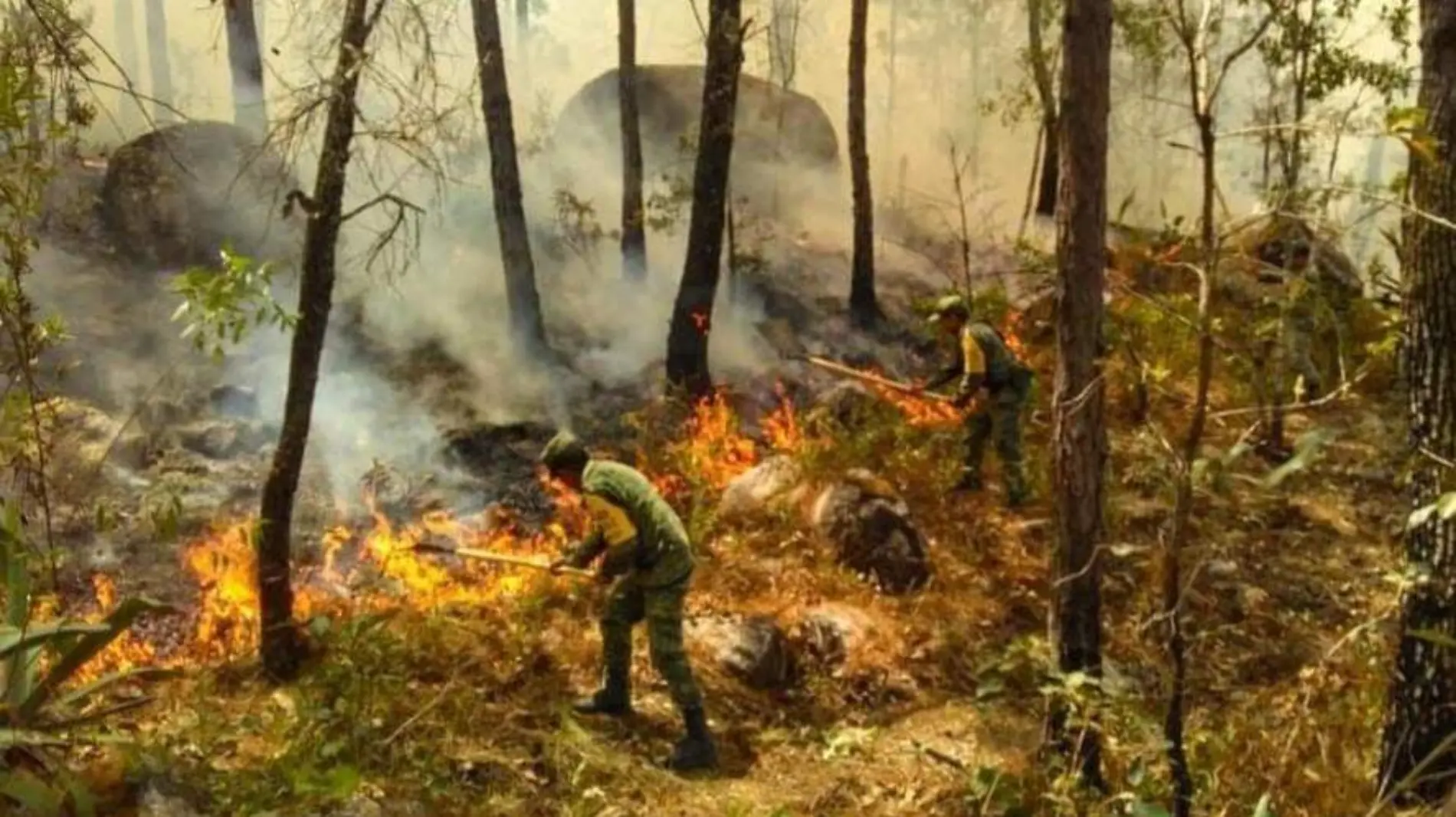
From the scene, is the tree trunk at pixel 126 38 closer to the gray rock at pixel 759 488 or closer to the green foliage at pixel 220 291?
the gray rock at pixel 759 488

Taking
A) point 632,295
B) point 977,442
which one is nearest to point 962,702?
point 977,442

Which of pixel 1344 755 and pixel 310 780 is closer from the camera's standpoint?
pixel 310 780

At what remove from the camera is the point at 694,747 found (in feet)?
20.3

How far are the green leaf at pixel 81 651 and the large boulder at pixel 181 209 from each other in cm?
1164

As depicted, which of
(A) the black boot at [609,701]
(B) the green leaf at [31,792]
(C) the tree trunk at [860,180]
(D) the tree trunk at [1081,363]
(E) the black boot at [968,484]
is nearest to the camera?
(B) the green leaf at [31,792]

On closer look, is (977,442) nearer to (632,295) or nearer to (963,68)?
(632,295)

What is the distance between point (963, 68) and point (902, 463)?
41.9 metres

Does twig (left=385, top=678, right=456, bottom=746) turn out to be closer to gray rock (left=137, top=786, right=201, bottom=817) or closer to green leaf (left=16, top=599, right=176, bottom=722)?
gray rock (left=137, top=786, right=201, bottom=817)

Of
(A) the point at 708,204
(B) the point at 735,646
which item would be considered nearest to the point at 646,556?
(B) the point at 735,646

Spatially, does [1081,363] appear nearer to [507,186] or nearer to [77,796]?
[77,796]

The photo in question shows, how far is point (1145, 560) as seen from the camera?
8.66 m

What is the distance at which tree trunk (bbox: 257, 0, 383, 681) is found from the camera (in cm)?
587

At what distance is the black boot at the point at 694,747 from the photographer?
243 inches

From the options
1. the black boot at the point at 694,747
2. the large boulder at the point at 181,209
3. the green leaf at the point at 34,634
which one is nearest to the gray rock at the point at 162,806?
the green leaf at the point at 34,634
